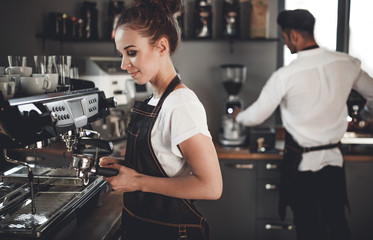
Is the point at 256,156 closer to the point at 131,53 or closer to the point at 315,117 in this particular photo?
the point at 315,117

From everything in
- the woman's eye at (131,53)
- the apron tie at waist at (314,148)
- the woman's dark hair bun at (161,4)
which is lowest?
the apron tie at waist at (314,148)

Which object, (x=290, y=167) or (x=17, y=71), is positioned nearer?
(x=17, y=71)

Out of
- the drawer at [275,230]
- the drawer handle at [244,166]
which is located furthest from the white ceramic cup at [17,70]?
the drawer at [275,230]

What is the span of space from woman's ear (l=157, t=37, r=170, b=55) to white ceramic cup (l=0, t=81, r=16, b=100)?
18.6 inches

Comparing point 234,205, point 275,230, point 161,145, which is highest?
point 161,145

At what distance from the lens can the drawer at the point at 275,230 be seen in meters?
2.81

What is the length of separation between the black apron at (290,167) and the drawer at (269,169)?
0.19 m

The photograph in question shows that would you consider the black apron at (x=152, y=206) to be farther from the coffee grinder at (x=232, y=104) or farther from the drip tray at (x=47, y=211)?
the coffee grinder at (x=232, y=104)

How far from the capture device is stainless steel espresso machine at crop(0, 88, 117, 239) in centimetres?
105

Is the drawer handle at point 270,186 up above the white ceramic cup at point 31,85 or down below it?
below

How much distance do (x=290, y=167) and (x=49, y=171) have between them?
1.56 m

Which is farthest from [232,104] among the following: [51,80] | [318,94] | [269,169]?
[51,80]

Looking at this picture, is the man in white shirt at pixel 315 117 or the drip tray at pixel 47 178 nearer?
the drip tray at pixel 47 178

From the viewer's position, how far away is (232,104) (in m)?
2.96
